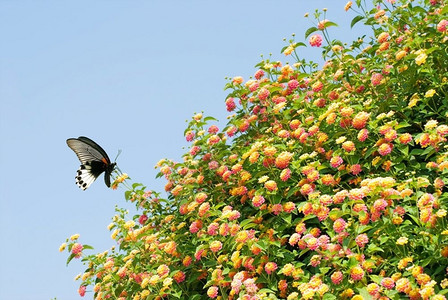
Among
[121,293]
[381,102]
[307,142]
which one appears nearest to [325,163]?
[307,142]

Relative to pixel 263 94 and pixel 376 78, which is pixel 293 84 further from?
pixel 376 78

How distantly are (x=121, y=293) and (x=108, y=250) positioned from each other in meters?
0.49

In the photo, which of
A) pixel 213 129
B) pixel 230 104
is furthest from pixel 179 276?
pixel 230 104

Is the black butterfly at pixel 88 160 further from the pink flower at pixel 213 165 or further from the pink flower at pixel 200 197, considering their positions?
the pink flower at pixel 200 197

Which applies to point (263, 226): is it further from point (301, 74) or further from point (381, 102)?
point (301, 74)

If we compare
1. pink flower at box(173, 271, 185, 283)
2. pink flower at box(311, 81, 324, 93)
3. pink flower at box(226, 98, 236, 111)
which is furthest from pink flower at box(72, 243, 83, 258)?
pink flower at box(311, 81, 324, 93)

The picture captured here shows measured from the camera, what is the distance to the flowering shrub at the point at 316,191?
12.6ft

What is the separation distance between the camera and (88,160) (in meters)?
6.41

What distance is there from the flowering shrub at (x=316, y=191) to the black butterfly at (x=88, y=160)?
0.71 metres

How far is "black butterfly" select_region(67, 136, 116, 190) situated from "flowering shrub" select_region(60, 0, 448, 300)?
27.9 inches

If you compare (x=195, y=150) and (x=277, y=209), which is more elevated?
(x=195, y=150)

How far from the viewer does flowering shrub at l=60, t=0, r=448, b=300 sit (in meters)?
3.84

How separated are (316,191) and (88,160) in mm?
2853

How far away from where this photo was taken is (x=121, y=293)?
5430 mm
